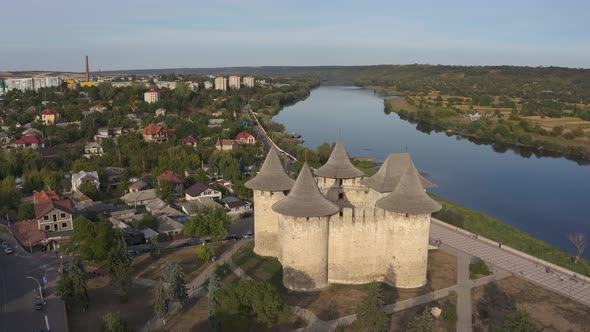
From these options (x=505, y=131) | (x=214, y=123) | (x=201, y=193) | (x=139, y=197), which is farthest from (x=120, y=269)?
(x=505, y=131)

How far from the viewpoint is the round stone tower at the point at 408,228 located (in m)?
19.5

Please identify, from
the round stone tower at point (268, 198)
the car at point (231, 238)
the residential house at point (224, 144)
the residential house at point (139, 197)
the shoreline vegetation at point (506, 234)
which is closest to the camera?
the round stone tower at point (268, 198)

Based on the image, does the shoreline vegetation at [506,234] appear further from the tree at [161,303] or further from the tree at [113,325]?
the tree at [113,325]

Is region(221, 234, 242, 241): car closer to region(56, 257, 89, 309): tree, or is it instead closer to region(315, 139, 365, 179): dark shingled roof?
region(315, 139, 365, 179): dark shingled roof

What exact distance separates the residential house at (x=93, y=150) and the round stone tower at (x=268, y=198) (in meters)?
32.6

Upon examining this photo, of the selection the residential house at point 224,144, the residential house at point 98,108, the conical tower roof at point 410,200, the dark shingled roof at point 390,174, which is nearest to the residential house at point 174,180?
the residential house at point 224,144

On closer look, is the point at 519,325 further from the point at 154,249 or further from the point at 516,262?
the point at 154,249

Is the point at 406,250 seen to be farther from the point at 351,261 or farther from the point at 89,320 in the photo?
the point at 89,320

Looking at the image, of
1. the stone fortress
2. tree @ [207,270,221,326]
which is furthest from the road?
the stone fortress

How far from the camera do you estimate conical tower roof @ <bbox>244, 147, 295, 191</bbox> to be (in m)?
22.3

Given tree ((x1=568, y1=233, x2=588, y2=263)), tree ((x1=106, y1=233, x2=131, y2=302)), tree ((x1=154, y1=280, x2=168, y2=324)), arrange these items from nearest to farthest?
tree ((x1=154, y1=280, x2=168, y2=324)), tree ((x1=106, y1=233, x2=131, y2=302)), tree ((x1=568, y1=233, x2=588, y2=263))

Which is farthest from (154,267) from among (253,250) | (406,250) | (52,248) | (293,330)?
(406,250)

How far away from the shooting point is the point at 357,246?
20.4m

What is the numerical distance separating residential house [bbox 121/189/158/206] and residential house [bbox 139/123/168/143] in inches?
826
